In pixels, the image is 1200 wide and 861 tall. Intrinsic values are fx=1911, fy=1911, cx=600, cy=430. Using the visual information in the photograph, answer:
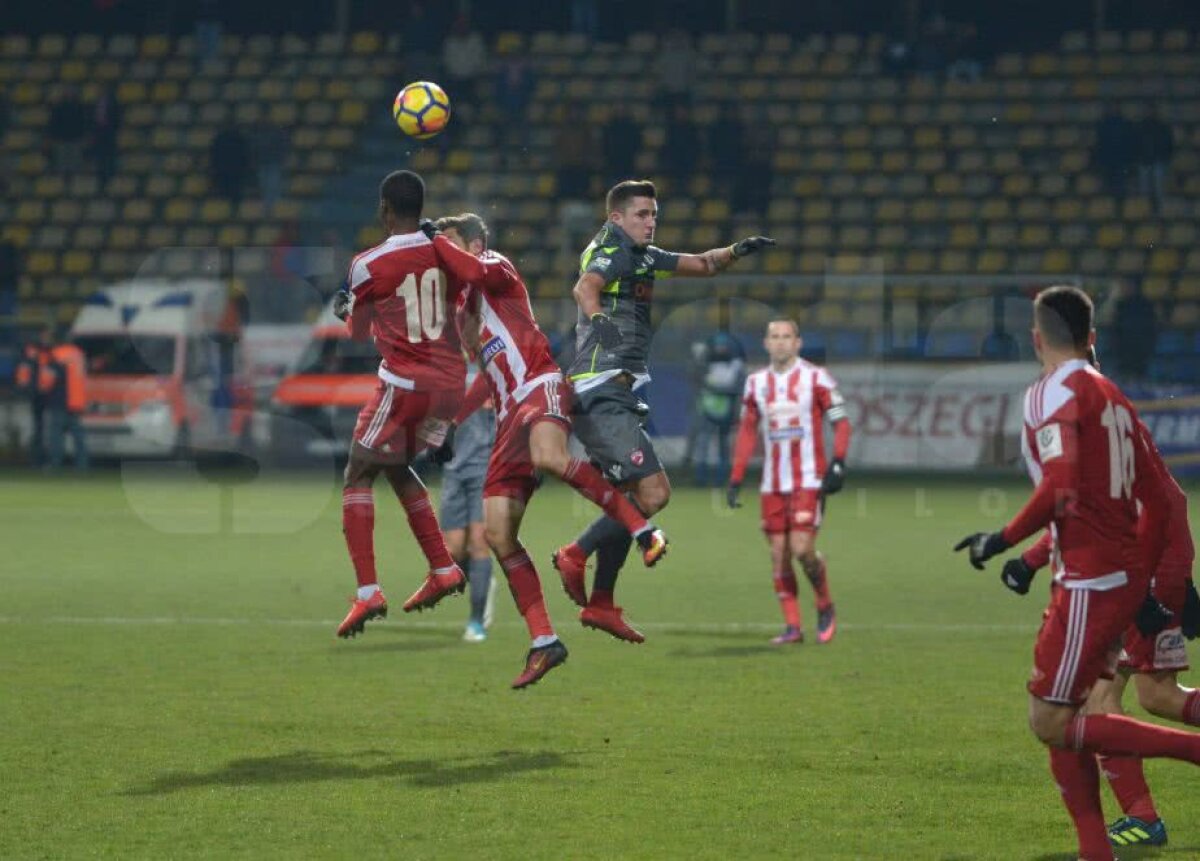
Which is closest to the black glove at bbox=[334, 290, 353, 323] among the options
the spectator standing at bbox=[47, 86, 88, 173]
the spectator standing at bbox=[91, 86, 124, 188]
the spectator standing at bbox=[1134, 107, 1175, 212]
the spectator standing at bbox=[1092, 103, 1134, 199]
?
the spectator standing at bbox=[1134, 107, 1175, 212]

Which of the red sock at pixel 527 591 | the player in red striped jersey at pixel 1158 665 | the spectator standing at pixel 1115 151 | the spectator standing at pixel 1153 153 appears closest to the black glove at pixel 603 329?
the red sock at pixel 527 591

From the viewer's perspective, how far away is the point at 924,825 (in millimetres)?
6871

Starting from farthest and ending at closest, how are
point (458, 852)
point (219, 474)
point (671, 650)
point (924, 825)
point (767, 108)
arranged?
point (767, 108)
point (219, 474)
point (671, 650)
point (924, 825)
point (458, 852)

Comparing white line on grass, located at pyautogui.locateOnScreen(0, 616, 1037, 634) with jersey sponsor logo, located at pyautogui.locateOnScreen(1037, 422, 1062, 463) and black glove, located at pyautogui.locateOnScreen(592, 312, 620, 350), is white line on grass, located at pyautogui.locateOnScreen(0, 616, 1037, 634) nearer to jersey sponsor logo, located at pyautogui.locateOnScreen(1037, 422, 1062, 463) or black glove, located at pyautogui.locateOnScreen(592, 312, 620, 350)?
black glove, located at pyautogui.locateOnScreen(592, 312, 620, 350)

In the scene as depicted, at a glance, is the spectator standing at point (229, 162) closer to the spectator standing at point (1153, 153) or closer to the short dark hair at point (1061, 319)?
the spectator standing at point (1153, 153)

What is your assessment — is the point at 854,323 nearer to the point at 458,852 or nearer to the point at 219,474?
the point at 219,474

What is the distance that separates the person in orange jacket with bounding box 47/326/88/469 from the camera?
26609mm

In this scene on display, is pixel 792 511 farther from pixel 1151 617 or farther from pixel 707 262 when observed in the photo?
pixel 1151 617

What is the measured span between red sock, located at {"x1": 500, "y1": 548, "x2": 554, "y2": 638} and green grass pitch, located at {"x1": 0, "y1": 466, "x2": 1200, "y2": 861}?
52 centimetres

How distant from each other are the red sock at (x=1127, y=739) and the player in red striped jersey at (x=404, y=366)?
376cm

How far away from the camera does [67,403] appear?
1059 inches

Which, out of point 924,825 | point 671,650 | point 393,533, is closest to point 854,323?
point 393,533

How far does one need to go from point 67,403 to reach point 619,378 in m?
19.2

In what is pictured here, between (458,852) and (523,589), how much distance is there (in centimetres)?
249
